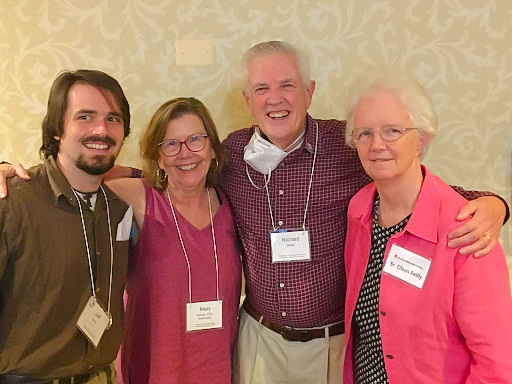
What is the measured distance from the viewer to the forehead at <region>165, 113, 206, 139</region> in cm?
178

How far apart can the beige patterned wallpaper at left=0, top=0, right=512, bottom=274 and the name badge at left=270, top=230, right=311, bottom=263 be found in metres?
0.74

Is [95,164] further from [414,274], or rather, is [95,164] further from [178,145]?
[414,274]

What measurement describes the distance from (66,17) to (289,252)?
1455mm

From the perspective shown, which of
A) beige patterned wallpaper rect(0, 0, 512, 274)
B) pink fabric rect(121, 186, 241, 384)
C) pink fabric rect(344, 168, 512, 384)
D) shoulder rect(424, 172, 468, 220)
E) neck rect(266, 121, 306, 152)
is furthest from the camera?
beige patterned wallpaper rect(0, 0, 512, 274)

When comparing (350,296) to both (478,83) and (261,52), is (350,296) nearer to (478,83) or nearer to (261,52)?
(261,52)

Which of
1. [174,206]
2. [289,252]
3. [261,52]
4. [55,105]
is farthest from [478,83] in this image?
[55,105]

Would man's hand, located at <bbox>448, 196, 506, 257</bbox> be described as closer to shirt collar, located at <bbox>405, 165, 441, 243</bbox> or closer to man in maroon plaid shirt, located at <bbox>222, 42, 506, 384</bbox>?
shirt collar, located at <bbox>405, 165, 441, 243</bbox>

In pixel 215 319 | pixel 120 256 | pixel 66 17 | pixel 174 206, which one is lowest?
pixel 215 319

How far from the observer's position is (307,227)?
5.98 ft

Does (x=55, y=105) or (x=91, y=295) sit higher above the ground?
(x=55, y=105)

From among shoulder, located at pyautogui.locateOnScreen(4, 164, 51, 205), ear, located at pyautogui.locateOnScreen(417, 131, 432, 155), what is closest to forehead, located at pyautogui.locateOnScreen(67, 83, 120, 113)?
shoulder, located at pyautogui.locateOnScreen(4, 164, 51, 205)

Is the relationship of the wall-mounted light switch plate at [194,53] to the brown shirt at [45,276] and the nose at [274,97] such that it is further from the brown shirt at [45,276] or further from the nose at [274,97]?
the brown shirt at [45,276]

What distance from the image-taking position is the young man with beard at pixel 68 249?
142 centimetres

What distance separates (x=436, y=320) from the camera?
4.48 feet
